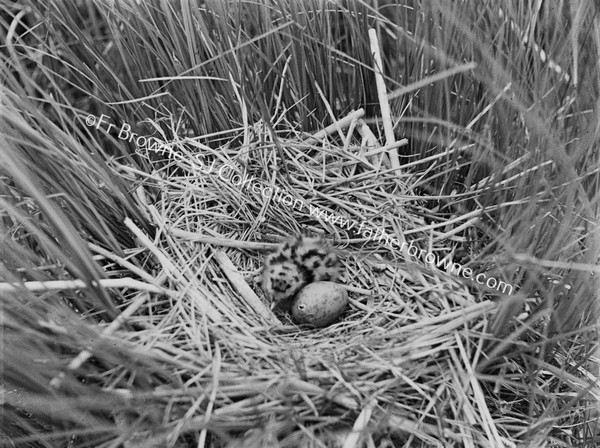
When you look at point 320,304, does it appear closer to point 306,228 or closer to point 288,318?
point 288,318

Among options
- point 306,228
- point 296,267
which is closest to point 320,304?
point 296,267

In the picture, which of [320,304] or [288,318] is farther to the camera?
[288,318]

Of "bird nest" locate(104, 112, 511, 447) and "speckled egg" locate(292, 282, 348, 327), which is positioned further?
"speckled egg" locate(292, 282, 348, 327)

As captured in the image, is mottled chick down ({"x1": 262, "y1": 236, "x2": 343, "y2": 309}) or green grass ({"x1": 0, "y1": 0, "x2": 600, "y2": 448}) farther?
mottled chick down ({"x1": 262, "y1": 236, "x2": 343, "y2": 309})

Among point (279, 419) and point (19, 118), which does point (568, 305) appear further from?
point (19, 118)

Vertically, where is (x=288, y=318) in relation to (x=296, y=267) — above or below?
below
